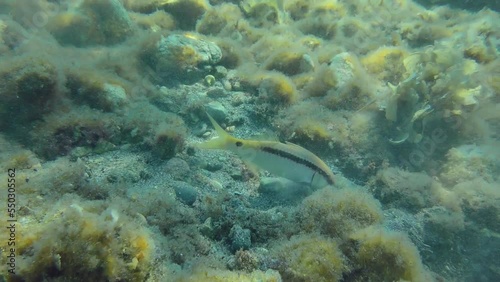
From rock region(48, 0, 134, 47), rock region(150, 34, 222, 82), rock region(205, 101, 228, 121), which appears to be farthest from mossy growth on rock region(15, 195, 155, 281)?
rock region(48, 0, 134, 47)

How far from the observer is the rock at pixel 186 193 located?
320 cm

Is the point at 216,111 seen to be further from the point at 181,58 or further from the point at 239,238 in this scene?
the point at 239,238

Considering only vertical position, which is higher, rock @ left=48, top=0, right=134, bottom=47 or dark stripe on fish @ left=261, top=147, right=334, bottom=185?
dark stripe on fish @ left=261, top=147, right=334, bottom=185

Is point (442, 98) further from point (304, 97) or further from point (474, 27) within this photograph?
point (474, 27)

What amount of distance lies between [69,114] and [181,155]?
4.83 feet

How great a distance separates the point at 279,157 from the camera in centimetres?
346

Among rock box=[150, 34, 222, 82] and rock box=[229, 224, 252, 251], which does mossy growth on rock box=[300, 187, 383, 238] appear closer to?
rock box=[229, 224, 252, 251]

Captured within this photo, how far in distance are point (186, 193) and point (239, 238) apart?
82cm

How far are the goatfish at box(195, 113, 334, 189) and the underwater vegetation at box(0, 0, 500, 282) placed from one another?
52 mm

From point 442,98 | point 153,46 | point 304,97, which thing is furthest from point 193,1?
point 442,98

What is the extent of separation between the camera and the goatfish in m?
3.42

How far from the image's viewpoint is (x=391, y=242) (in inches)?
103

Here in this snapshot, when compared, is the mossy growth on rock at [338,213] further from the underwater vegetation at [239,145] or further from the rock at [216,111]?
the rock at [216,111]

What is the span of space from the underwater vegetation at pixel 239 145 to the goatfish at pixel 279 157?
0.05 m
